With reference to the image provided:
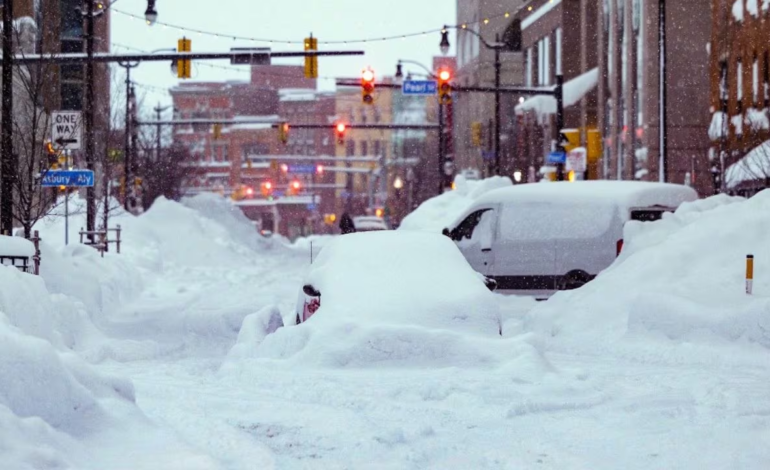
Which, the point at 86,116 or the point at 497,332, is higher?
the point at 86,116

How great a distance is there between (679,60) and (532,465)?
4831 cm

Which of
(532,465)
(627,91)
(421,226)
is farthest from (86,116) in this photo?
(627,91)

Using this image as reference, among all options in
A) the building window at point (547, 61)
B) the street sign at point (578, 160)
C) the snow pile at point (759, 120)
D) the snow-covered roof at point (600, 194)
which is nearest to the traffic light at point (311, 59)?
the snow-covered roof at point (600, 194)

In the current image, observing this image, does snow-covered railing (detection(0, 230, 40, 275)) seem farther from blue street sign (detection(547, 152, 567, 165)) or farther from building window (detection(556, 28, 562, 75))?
building window (detection(556, 28, 562, 75))

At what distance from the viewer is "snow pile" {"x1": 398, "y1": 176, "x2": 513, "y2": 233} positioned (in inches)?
1650

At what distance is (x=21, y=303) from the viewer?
41.4ft

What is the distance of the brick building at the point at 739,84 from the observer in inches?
1644

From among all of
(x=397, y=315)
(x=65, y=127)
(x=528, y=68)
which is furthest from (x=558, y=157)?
(x=528, y=68)

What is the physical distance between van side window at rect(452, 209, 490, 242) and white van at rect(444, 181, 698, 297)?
0.14 m

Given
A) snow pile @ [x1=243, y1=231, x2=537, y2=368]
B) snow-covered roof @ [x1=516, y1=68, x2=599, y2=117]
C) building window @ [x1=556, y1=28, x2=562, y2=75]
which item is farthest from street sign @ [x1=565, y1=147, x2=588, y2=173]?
building window @ [x1=556, y1=28, x2=562, y2=75]

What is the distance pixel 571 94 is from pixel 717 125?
17.8 meters

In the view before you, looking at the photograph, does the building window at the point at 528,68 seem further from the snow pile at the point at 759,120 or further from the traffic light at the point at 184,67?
the traffic light at the point at 184,67

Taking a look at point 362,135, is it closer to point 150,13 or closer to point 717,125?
point 717,125

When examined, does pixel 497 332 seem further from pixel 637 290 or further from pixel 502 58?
pixel 502 58
